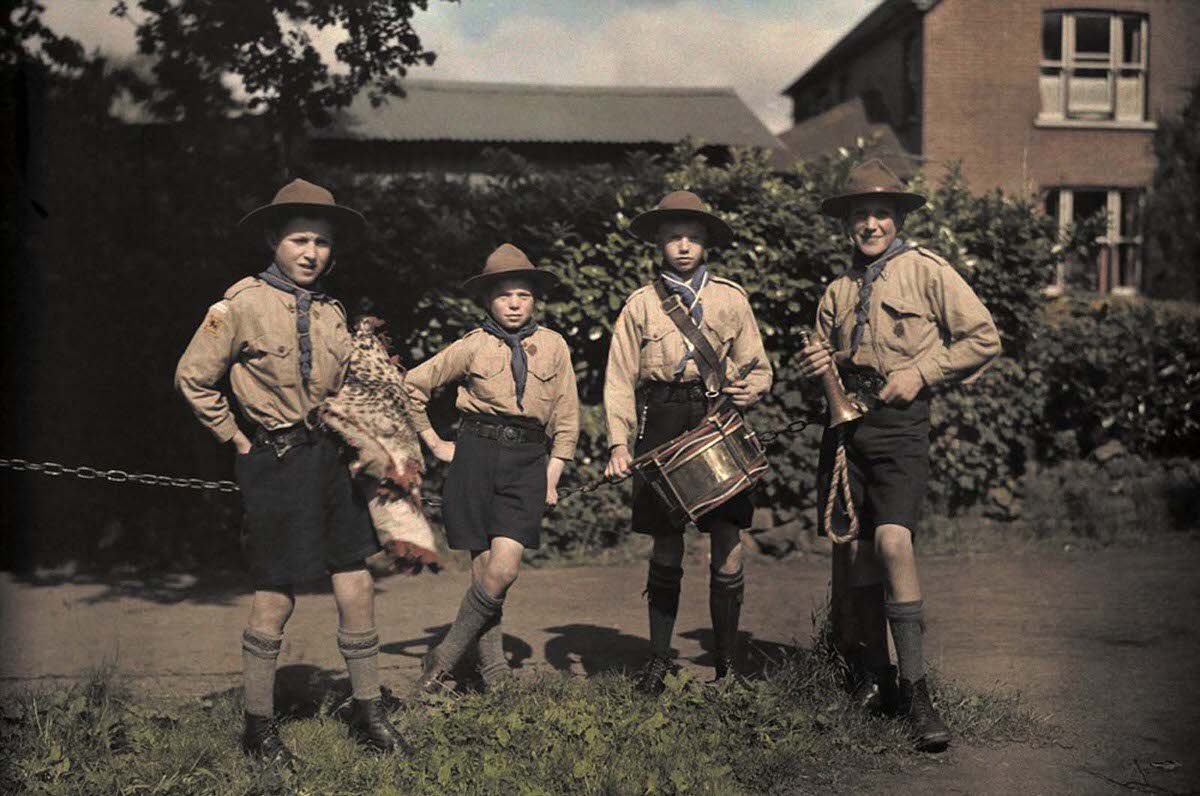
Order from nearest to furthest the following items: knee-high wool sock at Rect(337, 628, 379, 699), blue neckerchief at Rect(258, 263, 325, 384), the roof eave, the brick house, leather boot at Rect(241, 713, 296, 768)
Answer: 1. leather boot at Rect(241, 713, 296, 768)
2. blue neckerchief at Rect(258, 263, 325, 384)
3. knee-high wool sock at Rect(337, 628, 379, 699)
4. the brick house
5. the roof eave

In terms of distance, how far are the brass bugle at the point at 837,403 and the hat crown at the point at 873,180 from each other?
0.68m

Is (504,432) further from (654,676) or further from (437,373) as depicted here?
(654,676)

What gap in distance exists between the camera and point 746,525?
18.4 ft

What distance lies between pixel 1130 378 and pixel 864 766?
7318 mm

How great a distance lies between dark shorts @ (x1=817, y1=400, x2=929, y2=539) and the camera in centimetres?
512

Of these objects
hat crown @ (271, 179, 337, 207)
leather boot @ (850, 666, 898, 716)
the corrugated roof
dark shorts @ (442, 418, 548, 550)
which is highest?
the corrugated roof

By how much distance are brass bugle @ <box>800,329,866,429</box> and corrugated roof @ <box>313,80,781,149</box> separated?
1894 cm

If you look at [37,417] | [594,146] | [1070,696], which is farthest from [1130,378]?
[594,146]

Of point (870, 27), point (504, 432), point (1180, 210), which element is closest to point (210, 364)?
point (504, 432)

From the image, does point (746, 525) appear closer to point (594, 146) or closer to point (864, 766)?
point (864, 766)

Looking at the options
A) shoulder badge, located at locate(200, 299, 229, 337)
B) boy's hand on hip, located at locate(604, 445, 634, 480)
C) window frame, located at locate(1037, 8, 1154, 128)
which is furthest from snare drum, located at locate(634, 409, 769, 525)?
window frame, located at locate(1037, 8, 1154, 128)

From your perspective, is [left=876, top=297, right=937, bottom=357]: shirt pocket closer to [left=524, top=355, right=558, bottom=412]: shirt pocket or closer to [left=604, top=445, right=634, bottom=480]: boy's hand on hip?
[left=604, top=445, right=634, bottom=480]: boy's hand on hip

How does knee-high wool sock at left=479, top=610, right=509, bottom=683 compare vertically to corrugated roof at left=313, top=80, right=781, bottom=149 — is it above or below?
below

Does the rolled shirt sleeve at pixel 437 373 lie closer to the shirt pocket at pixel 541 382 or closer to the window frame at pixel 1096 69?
the shirt pocket at pixel 541 382
